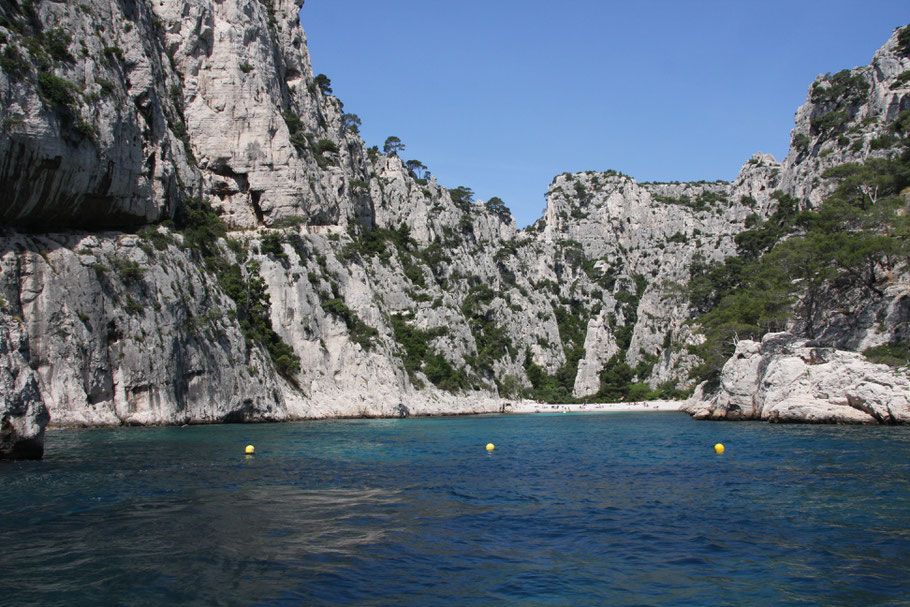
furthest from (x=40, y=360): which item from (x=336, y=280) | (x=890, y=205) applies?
(x=890, y=205)

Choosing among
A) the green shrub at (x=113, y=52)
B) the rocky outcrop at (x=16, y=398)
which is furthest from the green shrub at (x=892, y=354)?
the green shrub at (x=113, y=52)

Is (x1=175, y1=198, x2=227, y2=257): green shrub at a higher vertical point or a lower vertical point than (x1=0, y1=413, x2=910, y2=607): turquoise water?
higher

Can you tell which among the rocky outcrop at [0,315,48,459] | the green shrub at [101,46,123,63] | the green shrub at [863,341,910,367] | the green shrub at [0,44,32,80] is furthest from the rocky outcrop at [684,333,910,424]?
the green shrub at [101,46,123,63]

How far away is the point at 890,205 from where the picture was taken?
46.1m

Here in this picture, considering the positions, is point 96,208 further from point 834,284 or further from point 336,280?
point 834,284

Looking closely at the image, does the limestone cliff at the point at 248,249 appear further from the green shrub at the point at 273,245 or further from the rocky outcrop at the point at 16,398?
the green shrub at the point at 273,245

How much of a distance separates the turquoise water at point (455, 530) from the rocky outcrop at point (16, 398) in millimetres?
904

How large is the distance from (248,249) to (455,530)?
2124 inches

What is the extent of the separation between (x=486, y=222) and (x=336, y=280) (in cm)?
6648

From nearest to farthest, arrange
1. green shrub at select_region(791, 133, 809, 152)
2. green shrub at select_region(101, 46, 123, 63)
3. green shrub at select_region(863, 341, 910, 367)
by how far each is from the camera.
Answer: green shrub at select_region(863, 341, 910, 367)
green shrub at select_region(101, 46, 123, 63)
green shrub at select_region(791, 133, 809, 152)

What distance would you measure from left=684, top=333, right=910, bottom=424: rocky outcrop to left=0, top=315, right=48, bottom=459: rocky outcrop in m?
38.0

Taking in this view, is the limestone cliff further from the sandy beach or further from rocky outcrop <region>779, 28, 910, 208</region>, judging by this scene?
the sandy beach

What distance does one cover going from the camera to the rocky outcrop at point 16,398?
17375 mm

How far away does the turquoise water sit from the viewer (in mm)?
8602
